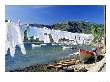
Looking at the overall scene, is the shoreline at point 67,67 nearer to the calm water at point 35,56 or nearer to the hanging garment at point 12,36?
the calm water at point 35,56

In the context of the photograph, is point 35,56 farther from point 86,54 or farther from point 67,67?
point 86,54

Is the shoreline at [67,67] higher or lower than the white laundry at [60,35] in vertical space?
lower

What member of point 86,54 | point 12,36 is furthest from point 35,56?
point 86,54

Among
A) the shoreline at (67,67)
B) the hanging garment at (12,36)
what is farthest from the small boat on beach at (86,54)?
the hanging garment at (12,36)

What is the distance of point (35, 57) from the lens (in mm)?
2125

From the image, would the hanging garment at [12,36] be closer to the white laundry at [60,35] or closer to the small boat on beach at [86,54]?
the white laundry at [60,35]

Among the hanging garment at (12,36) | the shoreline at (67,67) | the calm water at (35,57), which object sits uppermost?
the hanging garment at (12,36)

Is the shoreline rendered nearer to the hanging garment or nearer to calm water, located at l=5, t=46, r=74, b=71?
calm water, located at l=5, t=46, r=74, b=71

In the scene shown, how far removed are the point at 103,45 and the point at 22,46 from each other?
0.54 m

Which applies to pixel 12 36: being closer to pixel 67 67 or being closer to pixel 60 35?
pixel 60 35

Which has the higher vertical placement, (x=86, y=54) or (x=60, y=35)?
(x=60, y=35)

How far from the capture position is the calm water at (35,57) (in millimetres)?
2117

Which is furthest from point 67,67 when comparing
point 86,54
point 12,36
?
point 12,36

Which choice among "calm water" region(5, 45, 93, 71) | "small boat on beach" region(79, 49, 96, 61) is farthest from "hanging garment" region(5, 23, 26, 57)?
"small boat on beach" region(79, 49, 96, 61)
